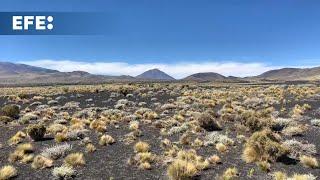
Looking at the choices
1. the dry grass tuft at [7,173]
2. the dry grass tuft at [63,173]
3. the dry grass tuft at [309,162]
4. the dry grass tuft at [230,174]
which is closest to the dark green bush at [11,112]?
the dry grass tuft at [7,173]

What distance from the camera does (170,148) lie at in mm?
19656

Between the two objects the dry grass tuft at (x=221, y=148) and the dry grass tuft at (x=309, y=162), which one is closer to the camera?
the dry grass tuft at (x=309, y=162)

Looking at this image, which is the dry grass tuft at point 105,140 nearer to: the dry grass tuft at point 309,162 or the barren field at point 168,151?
the barren field at point 168,151

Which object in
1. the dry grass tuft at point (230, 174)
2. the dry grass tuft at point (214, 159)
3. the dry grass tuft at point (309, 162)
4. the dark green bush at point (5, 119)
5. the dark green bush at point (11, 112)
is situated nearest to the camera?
the dry grass tuft at point (230, 174)

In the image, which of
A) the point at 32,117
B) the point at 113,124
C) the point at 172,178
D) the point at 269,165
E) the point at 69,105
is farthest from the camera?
the point at 69,105

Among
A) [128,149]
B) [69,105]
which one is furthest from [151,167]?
[69,105]

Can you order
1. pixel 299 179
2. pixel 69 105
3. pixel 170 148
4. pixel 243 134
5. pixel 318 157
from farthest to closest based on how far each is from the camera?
pixel 69 105 → pixel 243 134 → pixel 170 148 → pixel 318 157 → pixel 299 179

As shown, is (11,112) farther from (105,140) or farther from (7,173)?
(7,173)

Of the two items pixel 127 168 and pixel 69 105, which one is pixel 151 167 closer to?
pixel 127 168

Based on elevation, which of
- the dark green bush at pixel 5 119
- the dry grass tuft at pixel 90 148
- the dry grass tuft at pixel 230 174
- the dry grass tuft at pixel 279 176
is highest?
the dry grass tuft at pixel 279 176

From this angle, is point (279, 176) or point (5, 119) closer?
point (279, 176)

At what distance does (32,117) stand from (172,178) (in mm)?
20802

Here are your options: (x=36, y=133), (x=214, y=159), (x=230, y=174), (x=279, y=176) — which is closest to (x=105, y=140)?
(x=36, y=133)

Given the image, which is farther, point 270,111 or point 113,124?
point 270,111
